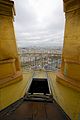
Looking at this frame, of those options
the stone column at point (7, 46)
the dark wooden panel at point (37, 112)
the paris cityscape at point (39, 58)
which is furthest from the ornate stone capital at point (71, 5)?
the paris cityscape at point (39, 58)

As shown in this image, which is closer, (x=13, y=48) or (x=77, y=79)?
(x=77, y=79)

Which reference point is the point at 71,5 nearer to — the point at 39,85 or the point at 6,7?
the point at 6,7

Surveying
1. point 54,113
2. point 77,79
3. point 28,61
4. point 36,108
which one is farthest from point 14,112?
point 28,61

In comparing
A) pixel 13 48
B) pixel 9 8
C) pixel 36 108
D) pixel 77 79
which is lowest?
pixel 36 108

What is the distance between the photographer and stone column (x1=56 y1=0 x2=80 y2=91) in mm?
3241

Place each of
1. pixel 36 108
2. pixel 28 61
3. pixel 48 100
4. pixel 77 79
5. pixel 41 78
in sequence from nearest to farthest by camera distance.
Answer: pixel 36 108 < pixel 48 100 < pixel 77 79 < pixel 41 78 < pixel 28 61

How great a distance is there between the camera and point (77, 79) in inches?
127

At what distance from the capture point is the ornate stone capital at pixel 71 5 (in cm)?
324

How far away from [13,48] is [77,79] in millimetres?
1873

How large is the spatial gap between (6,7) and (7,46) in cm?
99

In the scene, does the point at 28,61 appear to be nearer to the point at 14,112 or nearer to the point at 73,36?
the point at 73,36

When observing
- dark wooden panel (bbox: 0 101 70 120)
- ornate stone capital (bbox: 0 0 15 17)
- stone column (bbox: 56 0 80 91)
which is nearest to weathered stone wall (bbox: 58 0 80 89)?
stone column (bbox: 56 0 80 91)

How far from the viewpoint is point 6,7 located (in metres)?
3.69

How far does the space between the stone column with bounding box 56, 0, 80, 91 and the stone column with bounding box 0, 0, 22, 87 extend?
1264 mm
